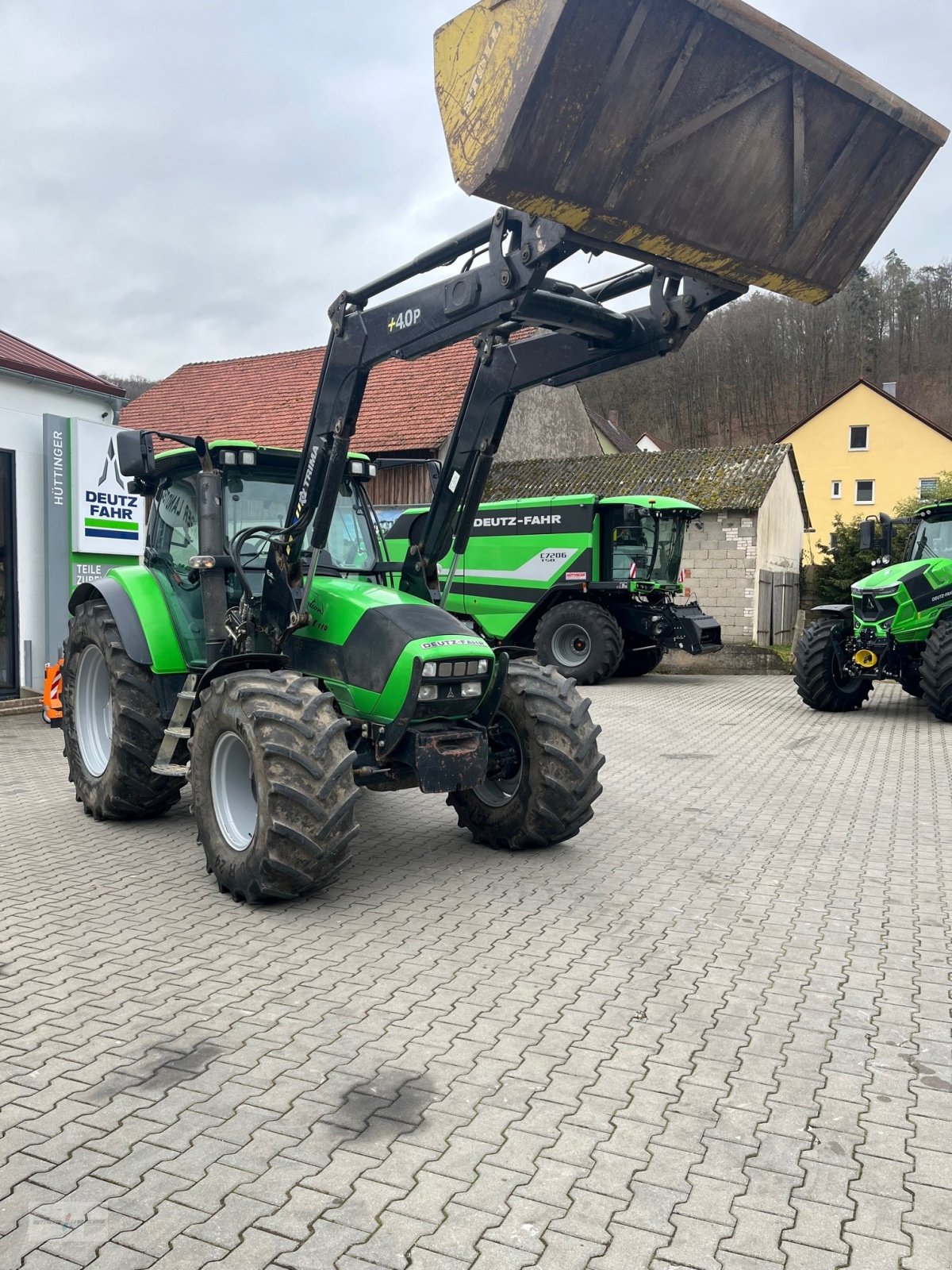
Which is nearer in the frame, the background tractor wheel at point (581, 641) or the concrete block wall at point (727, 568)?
the background tractor wheel at point (581, 641)

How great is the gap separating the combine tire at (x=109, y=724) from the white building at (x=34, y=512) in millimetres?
5461

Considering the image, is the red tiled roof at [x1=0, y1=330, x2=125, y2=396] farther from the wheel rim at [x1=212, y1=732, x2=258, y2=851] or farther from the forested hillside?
the forested hillside

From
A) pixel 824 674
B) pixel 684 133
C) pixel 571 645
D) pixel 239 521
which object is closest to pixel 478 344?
pixel 239 521

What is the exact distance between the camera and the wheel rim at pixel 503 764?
19.7ft

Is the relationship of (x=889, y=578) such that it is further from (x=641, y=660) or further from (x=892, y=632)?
(x=641, y=660)

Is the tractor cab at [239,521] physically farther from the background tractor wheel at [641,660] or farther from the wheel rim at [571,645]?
the background tractor wheel at [641,660]

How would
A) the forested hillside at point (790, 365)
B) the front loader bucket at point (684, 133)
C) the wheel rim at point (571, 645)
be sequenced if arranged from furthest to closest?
the forested hillside at point (790, 365) → the wheel rim at point (571, 645) → the front loader bucket at point (684, 133)

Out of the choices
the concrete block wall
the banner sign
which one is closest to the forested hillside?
the concrete block wall

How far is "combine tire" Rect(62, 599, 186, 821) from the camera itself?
6.39 meters

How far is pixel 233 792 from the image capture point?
548cm

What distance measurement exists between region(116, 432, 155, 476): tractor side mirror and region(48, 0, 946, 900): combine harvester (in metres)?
0.02

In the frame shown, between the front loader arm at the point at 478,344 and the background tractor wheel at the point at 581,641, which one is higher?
the front loader arm at the point at 478,344

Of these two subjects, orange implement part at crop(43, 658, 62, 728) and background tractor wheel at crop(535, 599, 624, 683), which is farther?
background tractor wheel at crop(535, 599, 624, 683)

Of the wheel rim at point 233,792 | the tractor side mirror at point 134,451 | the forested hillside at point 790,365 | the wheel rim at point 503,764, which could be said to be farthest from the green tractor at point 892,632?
the forested hillside at point 790,365
